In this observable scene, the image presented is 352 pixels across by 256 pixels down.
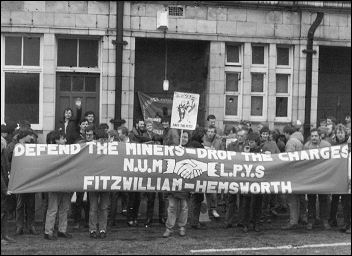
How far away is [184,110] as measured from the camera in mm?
10602

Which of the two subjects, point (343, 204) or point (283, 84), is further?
point (283, 84)

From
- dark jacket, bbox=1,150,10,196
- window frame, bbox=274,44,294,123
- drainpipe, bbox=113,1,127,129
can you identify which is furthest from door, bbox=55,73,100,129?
dark jacket, bbox=1,150,10,196

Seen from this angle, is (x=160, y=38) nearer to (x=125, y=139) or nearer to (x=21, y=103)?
(x=21, y=103)

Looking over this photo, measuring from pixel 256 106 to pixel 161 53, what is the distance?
317cm

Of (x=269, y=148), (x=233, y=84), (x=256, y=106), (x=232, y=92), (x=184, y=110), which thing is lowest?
(x=269, y=148)

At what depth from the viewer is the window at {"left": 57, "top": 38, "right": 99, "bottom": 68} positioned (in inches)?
622

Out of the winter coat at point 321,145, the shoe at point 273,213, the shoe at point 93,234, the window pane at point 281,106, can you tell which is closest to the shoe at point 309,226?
the shoe at point 273,213

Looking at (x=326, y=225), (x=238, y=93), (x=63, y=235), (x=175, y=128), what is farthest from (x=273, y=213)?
(x=238, y=93)

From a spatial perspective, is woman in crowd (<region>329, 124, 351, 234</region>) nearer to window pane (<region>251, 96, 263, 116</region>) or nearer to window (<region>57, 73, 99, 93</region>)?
window pane (<region>251, 96, 263, 116</region>)

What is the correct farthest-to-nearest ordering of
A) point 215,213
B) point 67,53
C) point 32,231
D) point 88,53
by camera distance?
point 88,53 → point 67,53 → point 215,213 → point 32,231

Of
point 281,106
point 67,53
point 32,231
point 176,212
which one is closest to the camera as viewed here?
point 32,231

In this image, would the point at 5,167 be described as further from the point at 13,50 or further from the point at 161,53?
the point at 161,53

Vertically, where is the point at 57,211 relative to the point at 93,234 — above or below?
above

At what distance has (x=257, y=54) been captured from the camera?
16984mm
